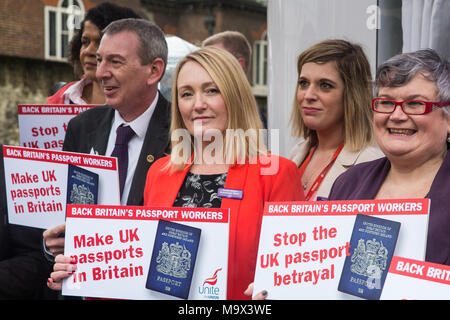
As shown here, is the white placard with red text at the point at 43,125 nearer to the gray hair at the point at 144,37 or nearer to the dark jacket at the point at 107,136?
the dark jacket at the point at 107,136

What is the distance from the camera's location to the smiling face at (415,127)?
242cm

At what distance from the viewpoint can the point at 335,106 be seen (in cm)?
338

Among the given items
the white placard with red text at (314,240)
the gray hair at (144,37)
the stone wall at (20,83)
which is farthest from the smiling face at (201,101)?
the stone wall at (20,83)

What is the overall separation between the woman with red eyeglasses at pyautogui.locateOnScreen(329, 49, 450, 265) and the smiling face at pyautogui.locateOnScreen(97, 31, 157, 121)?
4.86ft

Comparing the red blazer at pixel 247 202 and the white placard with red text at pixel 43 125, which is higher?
the white placard with red text at pixel 43 125

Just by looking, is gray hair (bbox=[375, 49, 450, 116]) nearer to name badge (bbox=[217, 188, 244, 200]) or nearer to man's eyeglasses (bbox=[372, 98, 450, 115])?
man's eyeglasses (bbox=[372, 98, 450, 115])

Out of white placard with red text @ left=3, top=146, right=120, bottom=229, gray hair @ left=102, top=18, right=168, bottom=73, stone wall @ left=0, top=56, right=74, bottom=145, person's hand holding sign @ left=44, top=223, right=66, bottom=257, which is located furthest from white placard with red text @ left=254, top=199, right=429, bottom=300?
stone wall @ left=0, top=56, right=74, bottom=145

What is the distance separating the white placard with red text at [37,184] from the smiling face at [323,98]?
1181 mm

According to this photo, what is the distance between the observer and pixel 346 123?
3.35 metres

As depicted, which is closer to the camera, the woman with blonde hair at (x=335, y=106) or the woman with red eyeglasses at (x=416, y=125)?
the woman with red eyeglasses at (x=416, y=125)

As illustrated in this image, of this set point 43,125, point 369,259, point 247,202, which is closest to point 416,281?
point 369,259
